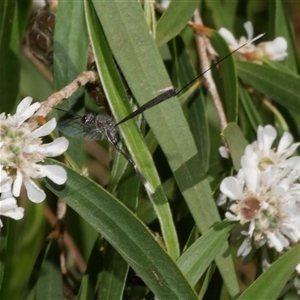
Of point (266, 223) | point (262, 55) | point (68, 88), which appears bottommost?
point (266, 223)

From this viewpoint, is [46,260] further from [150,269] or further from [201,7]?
[201,7]

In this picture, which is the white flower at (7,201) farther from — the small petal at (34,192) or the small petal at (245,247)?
the small petal at (245,247)

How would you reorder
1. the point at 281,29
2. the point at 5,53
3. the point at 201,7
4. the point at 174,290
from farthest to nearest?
1. the point at 201,7
2. the point at 281,29
3. the point at 5,53
4. the point at 174,290

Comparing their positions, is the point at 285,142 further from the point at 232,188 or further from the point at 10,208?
the point at 10,208

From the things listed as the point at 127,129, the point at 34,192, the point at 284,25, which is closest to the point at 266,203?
the point at 127,129

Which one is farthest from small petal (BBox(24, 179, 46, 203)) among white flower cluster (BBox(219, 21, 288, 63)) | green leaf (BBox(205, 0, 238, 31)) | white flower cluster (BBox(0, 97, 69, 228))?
green leaf (BBox(205, 0, 238, 31))

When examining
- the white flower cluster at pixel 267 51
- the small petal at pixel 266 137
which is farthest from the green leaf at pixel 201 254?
the white flower cluster at pixel 267 51

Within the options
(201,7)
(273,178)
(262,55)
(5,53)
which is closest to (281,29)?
(262,55)
